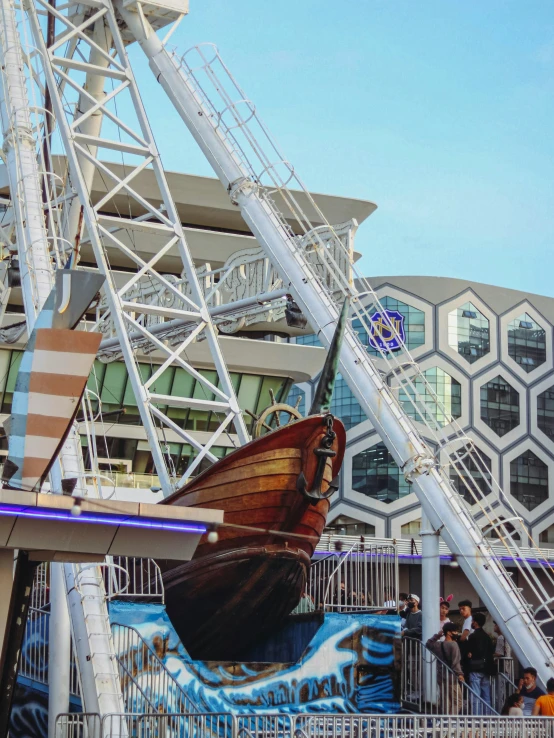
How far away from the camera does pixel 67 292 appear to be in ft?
37.3

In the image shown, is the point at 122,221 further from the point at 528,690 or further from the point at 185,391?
the point at 185,391

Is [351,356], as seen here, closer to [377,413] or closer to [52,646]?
[377,413]

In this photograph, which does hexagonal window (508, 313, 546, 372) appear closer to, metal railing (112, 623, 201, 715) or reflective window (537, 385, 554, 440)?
reflective window (537, 385, 554, 440)

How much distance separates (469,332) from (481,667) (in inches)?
2529

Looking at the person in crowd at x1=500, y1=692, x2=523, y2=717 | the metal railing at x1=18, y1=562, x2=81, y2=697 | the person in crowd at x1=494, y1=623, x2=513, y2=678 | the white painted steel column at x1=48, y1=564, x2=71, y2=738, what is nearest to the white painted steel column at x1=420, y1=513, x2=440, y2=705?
the person in crowd at x1=494, y1=623, x2=513, y2=678

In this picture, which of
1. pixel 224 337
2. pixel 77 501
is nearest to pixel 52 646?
pixel 77 501

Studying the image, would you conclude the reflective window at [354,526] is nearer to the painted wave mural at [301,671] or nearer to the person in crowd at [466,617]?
the painted wave mural at [301,671]

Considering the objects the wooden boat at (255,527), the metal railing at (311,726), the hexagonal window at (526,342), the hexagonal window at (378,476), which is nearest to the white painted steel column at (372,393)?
the wooden boat at (255,527)

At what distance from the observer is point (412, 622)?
20.6 m

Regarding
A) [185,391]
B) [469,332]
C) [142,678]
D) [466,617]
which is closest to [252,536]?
[142,678]

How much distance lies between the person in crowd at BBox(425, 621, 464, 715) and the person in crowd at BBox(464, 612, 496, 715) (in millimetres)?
250

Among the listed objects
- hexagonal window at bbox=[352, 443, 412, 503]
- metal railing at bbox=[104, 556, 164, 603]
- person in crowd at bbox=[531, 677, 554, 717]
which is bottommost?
person in crowd at bbox=[531, 677, 554, 717]

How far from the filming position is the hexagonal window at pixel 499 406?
80.0 meters

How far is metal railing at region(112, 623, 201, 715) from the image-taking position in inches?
607
